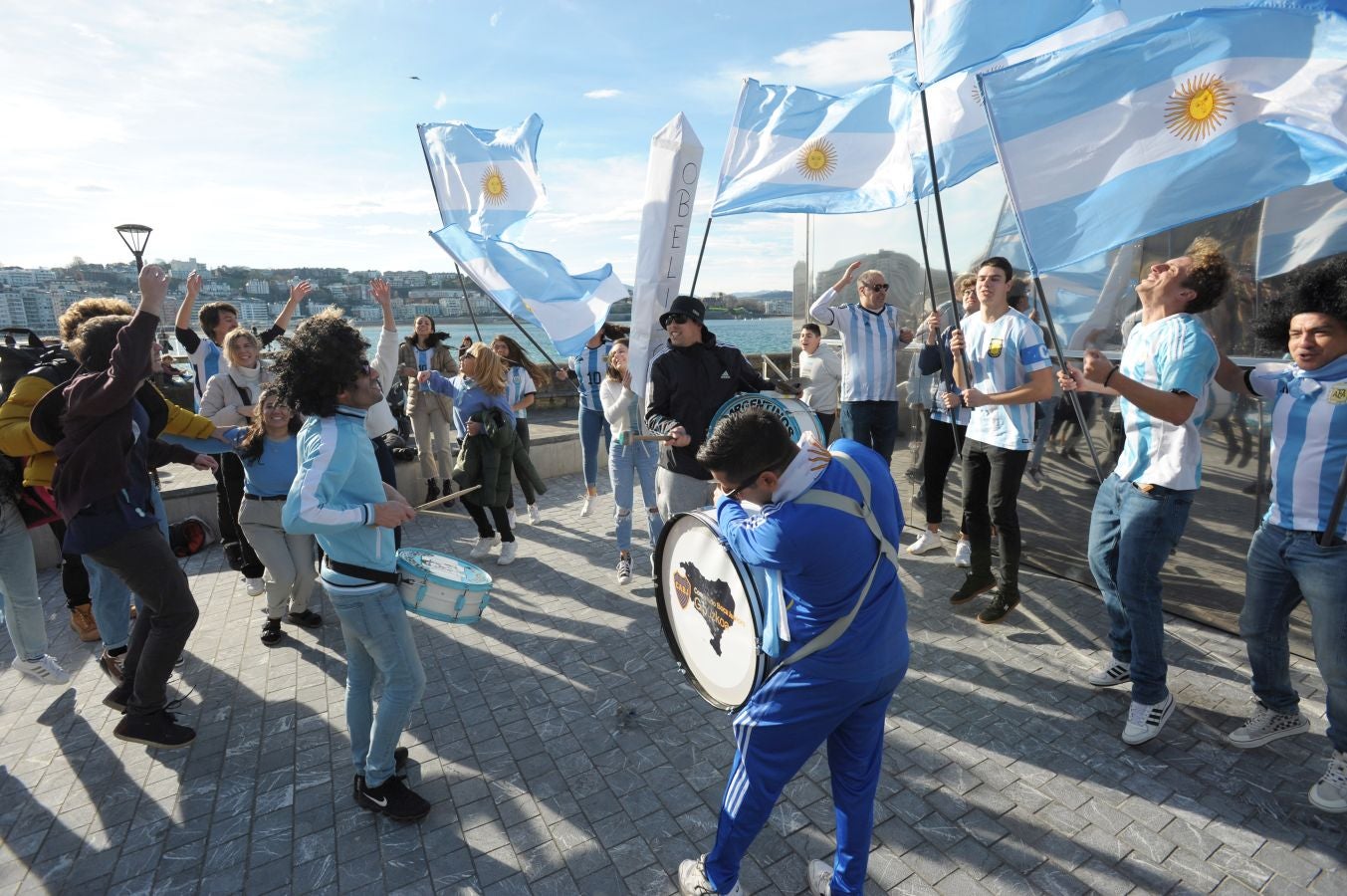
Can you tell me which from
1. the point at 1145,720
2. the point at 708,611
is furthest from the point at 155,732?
the point at 1145,720

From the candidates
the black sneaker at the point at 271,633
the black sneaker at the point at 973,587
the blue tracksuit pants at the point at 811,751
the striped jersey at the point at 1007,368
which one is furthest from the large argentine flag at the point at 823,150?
the black sneaker at the point at 271,633

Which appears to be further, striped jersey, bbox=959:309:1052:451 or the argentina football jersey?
the argentina football jersey

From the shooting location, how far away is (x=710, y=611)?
2.73m

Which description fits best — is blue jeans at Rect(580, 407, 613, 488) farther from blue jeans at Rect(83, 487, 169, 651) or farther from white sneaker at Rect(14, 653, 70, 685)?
white sneaker at Rect(14, 653, 70, 685)

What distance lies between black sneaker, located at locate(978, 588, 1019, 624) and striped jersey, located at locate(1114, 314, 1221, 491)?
1.50 m

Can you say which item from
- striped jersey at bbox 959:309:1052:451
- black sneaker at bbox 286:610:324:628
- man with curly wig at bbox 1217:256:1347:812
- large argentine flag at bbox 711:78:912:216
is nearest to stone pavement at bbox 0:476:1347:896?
black sneaker at bbox 286:610:324:628

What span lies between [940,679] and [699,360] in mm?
2440

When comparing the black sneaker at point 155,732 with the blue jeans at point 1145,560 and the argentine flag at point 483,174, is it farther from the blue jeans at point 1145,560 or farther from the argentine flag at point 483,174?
the argentine flag at point 483,174

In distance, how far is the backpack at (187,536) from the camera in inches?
259

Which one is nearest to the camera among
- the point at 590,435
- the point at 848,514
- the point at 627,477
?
the point at 848,514

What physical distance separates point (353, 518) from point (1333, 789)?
4293 mm

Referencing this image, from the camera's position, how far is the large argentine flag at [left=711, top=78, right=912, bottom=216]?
5.43 m

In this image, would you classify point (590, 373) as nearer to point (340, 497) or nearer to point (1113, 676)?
point (340, 497)

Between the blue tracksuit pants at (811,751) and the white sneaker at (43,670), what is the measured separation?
4216 millimetres
